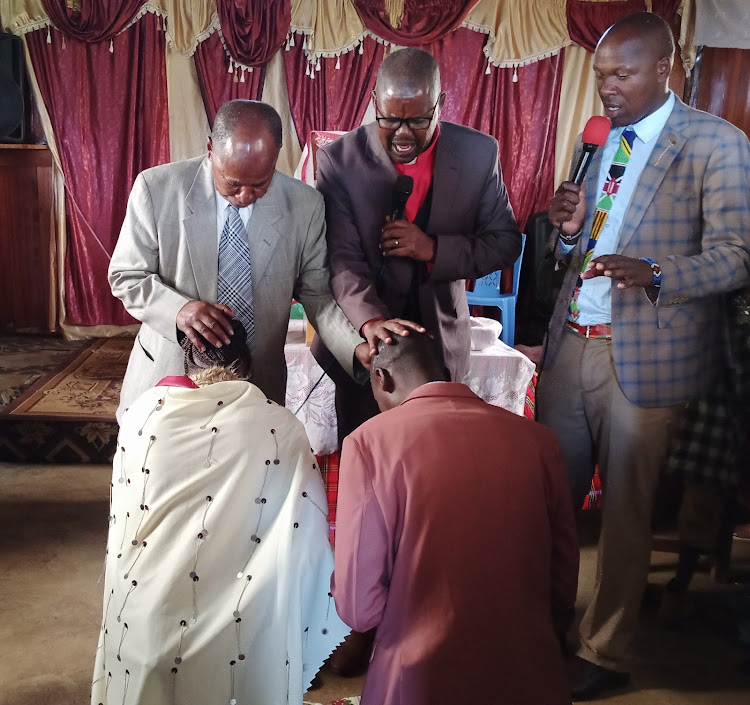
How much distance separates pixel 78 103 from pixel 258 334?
4.82m

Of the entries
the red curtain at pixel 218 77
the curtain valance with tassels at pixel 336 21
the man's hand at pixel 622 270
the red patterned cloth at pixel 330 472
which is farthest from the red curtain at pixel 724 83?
the man's hand at pixel 622 270

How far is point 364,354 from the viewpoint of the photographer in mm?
2025

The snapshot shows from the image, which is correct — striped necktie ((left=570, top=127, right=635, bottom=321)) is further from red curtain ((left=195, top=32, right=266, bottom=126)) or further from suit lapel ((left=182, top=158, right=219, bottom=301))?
red curtain ((left=195, top=32, right=266, bottom=126))

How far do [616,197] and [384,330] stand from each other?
0.76 meters

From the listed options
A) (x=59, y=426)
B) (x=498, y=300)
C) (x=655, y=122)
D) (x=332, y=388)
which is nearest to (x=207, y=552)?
(x=655, y=122)

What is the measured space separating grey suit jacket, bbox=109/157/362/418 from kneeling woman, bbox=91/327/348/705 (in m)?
0.40

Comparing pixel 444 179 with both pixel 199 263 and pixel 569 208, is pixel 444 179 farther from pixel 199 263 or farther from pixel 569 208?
pixel 199 263

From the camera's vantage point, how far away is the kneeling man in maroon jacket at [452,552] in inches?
51.6

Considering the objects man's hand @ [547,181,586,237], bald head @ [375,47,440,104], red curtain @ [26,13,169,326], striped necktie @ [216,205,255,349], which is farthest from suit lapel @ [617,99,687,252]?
red curtain @ [26,13,169,326]

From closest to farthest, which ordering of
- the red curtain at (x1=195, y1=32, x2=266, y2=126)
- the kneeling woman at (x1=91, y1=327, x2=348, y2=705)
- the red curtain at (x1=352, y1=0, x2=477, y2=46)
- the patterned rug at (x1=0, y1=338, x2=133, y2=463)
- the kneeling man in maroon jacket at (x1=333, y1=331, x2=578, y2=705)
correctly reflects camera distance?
1. the kneeling man in maroon jacket at (x1=333, y1=331, x2=578, y2=705)
2. the kneeling woman at (x1=91, y1=327, x2=348, y2=705)
3. the patterned rug at (x1=0, y1=338, x2=133, y2=463)
4. the red curtain at (x1=352, y1=0, x2=477, y2=46)
5. the red curtain at (x1=195, y1=32, x2=266, y2=126)

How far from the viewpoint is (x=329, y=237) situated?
2.20 meters

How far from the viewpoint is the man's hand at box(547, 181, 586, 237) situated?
2029 millimetres

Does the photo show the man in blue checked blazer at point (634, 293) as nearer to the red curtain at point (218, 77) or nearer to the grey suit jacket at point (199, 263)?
the grey suit jacket at point (199, 263)

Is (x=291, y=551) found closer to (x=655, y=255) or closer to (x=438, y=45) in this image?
(x=655, y=255)
